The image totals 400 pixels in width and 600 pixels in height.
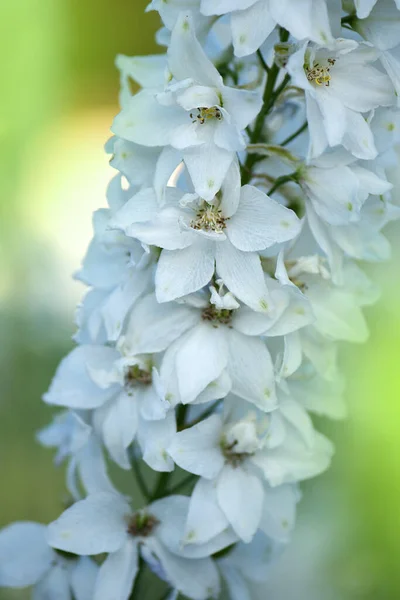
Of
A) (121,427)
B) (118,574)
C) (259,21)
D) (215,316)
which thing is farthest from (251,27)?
(118,574)

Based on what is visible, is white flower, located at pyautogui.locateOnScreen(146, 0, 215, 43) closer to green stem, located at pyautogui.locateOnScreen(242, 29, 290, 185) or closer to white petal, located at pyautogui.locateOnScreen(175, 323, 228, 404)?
green stem, located at pyautogui.locateOnScreen(242, 29, 290, 185)

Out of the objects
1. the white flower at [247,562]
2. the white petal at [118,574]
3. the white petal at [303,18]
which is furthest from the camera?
the white flower at [247,562]

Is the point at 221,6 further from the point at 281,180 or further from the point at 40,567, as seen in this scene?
the point at 40,567

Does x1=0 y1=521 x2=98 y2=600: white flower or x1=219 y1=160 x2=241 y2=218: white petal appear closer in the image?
x1=219 y1=160 x2=241 y2=218: white petal

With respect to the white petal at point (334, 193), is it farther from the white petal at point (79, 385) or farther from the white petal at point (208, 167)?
the white petal at point (79, 385)

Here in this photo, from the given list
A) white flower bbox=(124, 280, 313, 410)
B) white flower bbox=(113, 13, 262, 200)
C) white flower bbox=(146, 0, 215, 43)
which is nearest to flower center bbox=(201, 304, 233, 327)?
white flower bbox=(124, 280, 313, 410)

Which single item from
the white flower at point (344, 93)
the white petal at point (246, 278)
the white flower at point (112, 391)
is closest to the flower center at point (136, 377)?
the white flower at point (112, 391)
